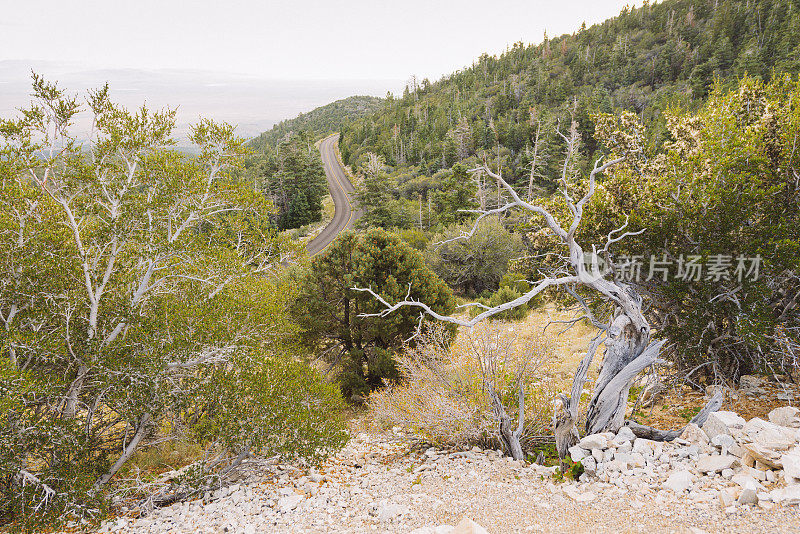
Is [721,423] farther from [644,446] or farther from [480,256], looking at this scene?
[480,256]

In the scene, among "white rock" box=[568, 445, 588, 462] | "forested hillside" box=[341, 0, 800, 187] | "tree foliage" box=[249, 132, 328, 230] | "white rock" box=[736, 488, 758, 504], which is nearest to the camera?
"white rock" box=[736, 488, 758, 504]

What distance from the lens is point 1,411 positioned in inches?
206

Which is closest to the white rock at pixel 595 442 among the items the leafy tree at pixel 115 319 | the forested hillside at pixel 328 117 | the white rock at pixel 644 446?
the white rock at pixel 644 446

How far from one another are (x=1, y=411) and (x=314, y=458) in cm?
464

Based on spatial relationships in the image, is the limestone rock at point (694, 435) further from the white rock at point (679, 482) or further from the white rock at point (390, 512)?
the white rock at point (390, 512)

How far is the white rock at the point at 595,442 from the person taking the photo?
6.07 m

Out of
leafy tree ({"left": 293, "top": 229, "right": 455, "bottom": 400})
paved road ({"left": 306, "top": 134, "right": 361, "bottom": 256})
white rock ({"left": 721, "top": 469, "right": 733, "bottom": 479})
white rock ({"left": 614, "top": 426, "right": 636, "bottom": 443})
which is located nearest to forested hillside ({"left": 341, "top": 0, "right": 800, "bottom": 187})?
paved road ({"left": 306, "top": 134, "right": 361, "bottom": 256})

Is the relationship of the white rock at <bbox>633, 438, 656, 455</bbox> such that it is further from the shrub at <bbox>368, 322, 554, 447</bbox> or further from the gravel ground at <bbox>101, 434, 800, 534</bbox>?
the shrub at <bbox>368, 322, 554, 447</bbox>

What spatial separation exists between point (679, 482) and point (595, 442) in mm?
1185

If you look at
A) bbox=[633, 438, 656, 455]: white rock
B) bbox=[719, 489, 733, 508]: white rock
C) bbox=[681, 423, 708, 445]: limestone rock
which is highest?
bbox=[719, 489, 733, 508]: white rock

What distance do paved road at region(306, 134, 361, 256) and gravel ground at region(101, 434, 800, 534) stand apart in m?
19.1

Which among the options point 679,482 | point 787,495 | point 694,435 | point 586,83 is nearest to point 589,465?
point 679,482

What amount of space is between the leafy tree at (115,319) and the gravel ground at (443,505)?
0.72m

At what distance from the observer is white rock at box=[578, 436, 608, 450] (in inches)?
239
